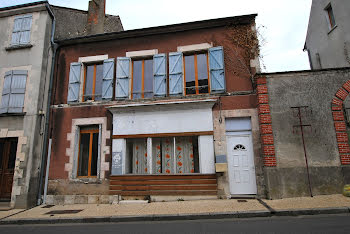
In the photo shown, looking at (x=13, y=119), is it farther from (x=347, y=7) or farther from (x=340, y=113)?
(x=347, y=7)

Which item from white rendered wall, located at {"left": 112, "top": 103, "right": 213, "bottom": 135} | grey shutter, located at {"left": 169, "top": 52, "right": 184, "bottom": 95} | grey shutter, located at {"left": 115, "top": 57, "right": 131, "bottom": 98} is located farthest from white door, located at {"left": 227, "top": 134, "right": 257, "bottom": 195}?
grey shutter, located at {"left": 115, "top": 57, "right": 131, "bottom": 98}

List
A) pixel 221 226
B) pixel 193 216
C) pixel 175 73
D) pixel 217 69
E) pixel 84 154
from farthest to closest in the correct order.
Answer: pixel 84 154 < pixel 175 73 < pixel 217 69 < pixel 193 216 < pixel 221 226

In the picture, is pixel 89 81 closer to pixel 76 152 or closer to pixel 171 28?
pixel 76 152

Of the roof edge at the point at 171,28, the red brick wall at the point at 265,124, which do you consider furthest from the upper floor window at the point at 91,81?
the red brick wall at the point at 265,124

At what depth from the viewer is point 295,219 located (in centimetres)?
465

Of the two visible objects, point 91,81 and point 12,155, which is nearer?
point 12,155

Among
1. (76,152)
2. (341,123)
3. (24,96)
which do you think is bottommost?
(76,152)

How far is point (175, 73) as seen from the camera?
791 centimetres

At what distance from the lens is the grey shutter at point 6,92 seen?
7.95 metres

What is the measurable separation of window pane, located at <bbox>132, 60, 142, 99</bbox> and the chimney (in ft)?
10.6

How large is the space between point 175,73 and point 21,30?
6358mm

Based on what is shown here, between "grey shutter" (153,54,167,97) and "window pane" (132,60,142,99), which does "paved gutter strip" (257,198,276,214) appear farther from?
"window pane" (132,60,142,99)

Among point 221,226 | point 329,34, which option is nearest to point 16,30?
point 221,226

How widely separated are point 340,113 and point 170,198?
5.77 metres
